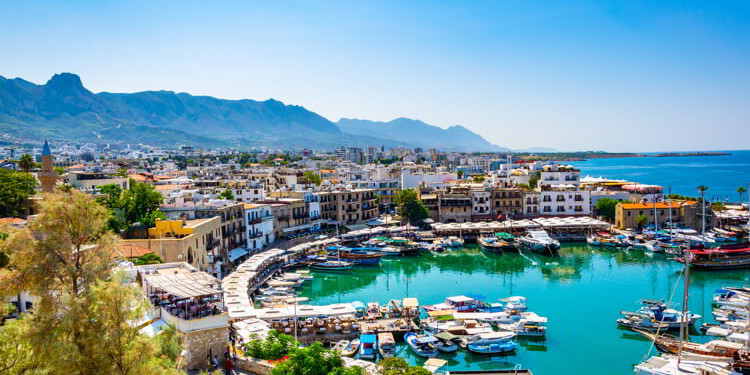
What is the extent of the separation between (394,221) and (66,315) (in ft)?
178

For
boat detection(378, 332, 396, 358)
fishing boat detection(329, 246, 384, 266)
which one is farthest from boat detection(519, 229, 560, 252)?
boat detection(378, 332, 396, 358)

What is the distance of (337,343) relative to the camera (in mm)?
26641

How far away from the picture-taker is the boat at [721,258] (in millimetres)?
42781

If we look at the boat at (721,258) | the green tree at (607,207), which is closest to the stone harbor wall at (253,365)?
the boat at (721,258)

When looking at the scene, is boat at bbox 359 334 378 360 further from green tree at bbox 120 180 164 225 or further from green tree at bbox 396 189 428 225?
green tree at bbox 396 189 428 225

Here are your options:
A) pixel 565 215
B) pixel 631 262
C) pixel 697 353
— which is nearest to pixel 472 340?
pixel 697 353

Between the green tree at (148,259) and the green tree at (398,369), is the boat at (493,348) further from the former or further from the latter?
the green tree at (148,259)

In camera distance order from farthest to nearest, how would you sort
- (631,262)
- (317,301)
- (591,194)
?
(591,194)
(631,262)
(317,301)

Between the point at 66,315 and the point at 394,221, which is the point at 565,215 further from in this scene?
the point at 66,315

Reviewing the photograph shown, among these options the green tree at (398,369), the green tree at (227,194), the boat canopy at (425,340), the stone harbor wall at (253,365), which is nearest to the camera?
the green tree at (398,369)

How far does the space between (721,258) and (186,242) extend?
40937mm

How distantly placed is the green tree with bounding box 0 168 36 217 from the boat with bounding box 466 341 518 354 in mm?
34497

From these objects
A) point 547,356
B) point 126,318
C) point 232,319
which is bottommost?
point 547,356

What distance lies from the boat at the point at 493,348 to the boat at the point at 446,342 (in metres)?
0.79
